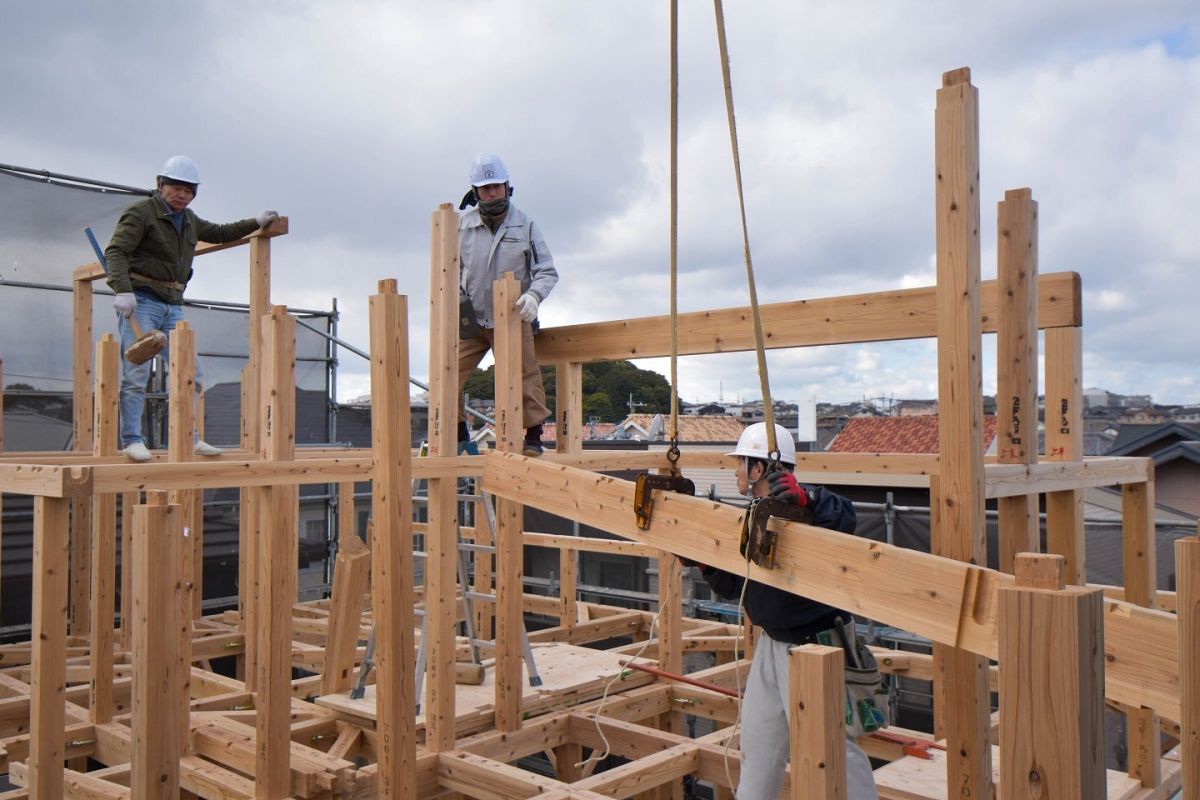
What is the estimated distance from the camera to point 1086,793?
1.89 metres

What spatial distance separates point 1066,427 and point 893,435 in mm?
22716

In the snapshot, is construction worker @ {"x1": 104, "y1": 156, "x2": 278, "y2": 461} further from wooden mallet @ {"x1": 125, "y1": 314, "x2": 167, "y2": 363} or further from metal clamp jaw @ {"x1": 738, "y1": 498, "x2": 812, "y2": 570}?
metal clamp jaw @ {"x1": 738, "y1": 498, "x2": 812, "y2": 570}

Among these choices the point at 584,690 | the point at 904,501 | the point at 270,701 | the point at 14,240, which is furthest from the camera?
the point at 904,501

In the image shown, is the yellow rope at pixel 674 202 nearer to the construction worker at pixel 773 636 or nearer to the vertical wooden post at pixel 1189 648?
the construction worker at pixel 773 636

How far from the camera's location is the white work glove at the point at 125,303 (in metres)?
6.48

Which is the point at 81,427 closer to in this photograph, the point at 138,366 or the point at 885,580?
the point at 138,366

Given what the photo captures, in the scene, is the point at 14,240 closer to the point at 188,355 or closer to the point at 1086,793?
the point at 188,355

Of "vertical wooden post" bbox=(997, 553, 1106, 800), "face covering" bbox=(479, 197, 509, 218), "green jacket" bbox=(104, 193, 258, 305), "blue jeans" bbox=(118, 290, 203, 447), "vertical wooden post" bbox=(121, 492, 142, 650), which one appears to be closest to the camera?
"vertical wooden post" bbox=(997, 553, 1106, 800)

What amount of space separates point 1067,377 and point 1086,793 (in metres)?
3.22

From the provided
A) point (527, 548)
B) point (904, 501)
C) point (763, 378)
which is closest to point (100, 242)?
point (527, 548)

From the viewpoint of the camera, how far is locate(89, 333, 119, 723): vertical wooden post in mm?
6098

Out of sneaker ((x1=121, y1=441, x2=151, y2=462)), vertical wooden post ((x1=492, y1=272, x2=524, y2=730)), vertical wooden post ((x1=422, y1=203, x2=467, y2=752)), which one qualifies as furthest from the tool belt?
vertical wooden post ((x1=492, y1=272, x2=524, y2=730))

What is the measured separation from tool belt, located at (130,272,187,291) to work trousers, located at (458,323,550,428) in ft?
7.55

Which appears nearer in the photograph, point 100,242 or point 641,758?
point 641,758
